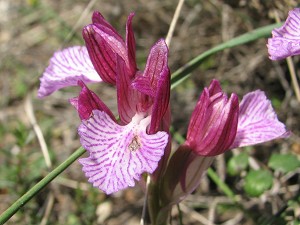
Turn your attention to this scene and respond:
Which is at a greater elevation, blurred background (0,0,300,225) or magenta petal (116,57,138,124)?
magenta petal (116,57,138,124)

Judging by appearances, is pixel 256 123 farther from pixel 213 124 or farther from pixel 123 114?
pixel 123 114

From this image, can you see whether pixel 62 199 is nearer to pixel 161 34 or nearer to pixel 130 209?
pixel 130 209

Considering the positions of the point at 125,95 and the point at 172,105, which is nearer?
the point at 125,95

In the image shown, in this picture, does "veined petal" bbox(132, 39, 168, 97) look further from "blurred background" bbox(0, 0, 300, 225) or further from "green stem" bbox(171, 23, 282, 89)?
"blurred background" bbox(0, 0, 300, 225)

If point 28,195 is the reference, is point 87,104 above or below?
above

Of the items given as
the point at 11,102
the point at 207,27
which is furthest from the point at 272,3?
the point at 11,102

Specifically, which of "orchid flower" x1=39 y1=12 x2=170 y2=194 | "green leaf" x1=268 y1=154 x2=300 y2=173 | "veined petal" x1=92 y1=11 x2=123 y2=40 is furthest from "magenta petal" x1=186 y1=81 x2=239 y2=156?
"green leaf" x1=268 y1=154 x2=300 y2=173

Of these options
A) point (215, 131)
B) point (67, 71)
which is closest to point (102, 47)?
point (67, 71)
